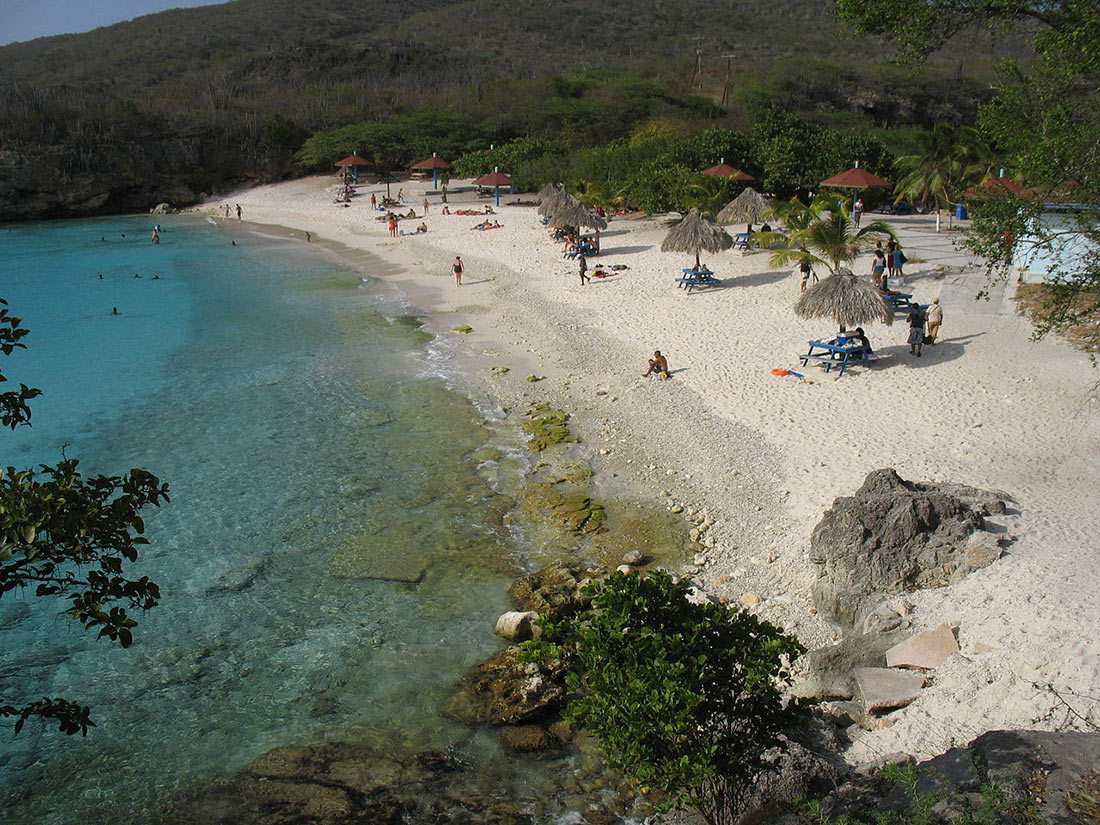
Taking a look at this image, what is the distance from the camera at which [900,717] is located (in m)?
7.30

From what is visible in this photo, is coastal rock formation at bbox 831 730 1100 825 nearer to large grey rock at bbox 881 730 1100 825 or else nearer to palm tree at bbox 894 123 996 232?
large grey rock at bbox 881 730 1100 825

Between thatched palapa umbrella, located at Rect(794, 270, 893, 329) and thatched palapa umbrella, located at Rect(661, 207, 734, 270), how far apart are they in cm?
747

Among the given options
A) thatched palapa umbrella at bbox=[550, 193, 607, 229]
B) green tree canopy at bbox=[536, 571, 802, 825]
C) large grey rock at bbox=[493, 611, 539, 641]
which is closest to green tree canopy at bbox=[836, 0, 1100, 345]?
green tree canopy at bbox=[536, 571, 802, 825]

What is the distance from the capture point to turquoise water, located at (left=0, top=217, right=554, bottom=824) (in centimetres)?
846

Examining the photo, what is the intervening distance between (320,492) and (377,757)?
6601mm

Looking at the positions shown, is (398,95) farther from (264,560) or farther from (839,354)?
(264,560)

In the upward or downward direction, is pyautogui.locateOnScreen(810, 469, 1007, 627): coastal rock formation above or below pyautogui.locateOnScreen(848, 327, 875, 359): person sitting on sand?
below

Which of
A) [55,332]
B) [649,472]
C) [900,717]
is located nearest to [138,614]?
[649,472]

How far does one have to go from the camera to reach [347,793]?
7551 mm

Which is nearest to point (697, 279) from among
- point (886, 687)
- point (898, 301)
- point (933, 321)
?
point (898, 301)

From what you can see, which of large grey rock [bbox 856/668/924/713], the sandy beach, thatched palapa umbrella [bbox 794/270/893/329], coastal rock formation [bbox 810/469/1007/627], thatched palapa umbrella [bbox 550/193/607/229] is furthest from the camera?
thatched palapa umbrella [bbox 550/193/607/229]

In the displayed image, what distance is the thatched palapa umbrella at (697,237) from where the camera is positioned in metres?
23.4

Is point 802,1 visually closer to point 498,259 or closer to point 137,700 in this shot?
point 498,259

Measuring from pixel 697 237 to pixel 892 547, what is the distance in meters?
15.7
